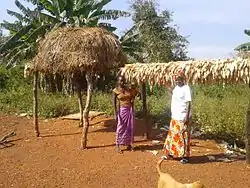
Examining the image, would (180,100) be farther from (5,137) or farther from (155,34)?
(155,34)

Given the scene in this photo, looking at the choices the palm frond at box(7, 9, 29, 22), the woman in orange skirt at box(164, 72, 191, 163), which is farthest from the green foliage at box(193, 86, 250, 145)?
the palm frond at box(7, 9, 29, 22)

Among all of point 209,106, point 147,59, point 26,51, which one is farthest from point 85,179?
point 147,59

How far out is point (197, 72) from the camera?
8305 millimetres

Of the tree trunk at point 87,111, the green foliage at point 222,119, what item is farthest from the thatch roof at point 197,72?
the green foliage at point 222,119

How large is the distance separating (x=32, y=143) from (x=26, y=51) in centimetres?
950

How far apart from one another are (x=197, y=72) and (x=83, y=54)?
8.80ft

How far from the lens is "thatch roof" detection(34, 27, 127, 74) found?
966 cm

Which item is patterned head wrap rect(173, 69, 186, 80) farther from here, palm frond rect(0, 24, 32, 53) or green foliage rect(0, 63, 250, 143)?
palm frond rect(0, 24, 32, 53)

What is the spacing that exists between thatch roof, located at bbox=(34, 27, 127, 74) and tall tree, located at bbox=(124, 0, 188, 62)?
45.4 feet

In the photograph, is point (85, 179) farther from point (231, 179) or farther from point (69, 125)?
point (69, 125)

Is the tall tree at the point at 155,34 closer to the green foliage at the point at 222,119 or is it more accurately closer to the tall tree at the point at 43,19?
the tall tree at the point at 43,19

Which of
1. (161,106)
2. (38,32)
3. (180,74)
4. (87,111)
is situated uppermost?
(38,32)

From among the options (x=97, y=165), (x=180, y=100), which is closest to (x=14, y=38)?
(x=97, y=165)

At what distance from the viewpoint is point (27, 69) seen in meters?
11.1
